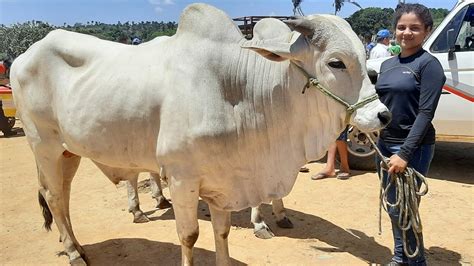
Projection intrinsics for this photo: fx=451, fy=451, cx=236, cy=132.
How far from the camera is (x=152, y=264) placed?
12.3ft

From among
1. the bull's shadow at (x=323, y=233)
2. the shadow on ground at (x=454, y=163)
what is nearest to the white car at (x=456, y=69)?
the shadow on ground at (x=454, y=163)

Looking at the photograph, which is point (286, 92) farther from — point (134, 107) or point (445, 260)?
point (445, 260)

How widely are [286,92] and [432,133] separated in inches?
44.1

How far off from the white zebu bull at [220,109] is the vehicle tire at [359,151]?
135 inches

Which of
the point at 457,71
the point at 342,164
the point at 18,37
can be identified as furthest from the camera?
the point at 18,37

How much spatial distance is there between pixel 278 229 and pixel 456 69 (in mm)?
3082

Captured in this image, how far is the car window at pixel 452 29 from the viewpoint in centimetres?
571

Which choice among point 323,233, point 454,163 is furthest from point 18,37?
point 323,233

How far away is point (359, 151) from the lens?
630 centimetres

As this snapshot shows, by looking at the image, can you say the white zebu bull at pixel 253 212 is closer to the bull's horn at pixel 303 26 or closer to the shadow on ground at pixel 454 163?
the bull's horn at pixel 303 26

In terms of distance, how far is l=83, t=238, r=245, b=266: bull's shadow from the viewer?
379 cm

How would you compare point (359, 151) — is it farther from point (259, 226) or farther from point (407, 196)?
point (407, 196)

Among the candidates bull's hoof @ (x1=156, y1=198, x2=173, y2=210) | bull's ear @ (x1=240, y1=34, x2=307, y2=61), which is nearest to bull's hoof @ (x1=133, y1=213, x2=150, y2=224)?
bull's hoof @ (x1=156, y1=198, x2=173, y2=210)

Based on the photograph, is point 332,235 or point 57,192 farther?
point 332,235
